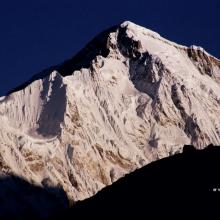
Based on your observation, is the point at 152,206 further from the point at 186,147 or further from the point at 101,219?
the point at 186,147

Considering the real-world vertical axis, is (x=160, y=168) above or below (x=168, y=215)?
above

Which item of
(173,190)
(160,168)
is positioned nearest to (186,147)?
(160,168)

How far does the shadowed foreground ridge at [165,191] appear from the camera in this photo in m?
128

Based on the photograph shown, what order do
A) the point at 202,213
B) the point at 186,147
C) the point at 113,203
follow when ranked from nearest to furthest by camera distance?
the point at 202,213 < the point at 113,203 < the point at 186,147

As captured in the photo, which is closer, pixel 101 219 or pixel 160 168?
pixel 101 219

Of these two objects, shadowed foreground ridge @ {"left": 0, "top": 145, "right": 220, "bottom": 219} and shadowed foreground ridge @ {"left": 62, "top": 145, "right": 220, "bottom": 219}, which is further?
shadowed foreground ridge @ {"left": 0, "top": 145, "right": 220, "bottom": 219}

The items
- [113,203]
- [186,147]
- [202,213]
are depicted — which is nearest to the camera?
[202,213]

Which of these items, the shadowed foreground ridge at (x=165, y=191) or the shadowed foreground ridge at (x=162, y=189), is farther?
the shadowed foreground ridge at (x=162, y=189)

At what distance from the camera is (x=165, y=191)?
432ft

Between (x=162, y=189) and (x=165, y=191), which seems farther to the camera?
(x=162, y=189)

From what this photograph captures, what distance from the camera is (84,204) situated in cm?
14062

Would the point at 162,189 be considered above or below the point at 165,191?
above

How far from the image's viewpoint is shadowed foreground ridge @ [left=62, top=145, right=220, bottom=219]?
128 metres

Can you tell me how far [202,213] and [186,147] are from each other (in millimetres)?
20247
